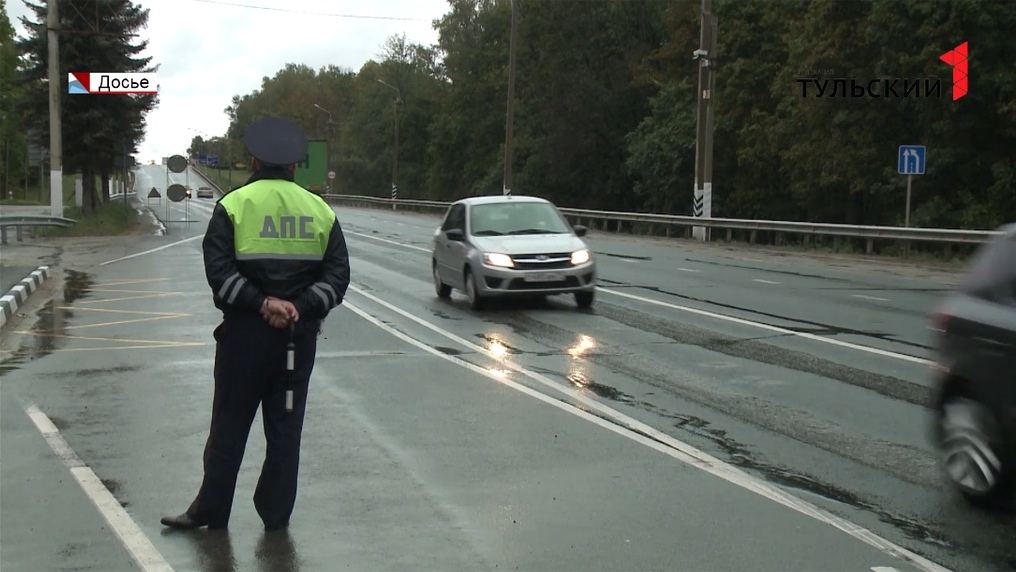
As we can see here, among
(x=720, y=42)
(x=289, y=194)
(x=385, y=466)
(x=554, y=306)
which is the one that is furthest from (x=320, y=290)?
(x=720, y=42)

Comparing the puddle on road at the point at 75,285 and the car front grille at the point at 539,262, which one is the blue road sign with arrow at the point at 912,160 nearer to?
the car front grille at the point at 539,262

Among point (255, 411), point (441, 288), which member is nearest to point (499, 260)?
point (441, 288)

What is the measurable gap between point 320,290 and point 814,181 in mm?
45233

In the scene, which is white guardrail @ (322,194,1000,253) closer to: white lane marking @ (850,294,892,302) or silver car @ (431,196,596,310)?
white lane marking @ (850,294,892,302)

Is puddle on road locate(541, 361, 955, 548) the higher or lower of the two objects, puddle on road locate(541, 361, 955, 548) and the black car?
the lower

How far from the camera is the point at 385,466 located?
7398mm

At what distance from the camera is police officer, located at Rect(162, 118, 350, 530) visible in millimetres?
5508

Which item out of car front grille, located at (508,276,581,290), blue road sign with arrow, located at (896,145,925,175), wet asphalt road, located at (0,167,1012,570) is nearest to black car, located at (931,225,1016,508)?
wet asphalt road, located at (0,167,1012,570)

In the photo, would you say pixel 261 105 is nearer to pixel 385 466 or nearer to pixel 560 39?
pixel 560 39

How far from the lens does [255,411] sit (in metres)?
5.76

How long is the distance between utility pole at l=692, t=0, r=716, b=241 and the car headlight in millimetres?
22918

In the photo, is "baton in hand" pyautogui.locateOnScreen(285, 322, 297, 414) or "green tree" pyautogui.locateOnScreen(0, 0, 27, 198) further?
"green tree" pyautogui.locateOnScreen(0, 0, 27, 198)

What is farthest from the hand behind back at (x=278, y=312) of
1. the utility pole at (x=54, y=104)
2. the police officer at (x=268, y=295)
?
the utility pole at (x=54, y=104)

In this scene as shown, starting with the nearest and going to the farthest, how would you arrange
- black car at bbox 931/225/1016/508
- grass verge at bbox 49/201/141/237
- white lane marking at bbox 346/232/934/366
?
black car at bbox 931/225/1016/508 < white lane marking at bbox 346/232/934/366 < grass verge at bbox 49/201/141/237
